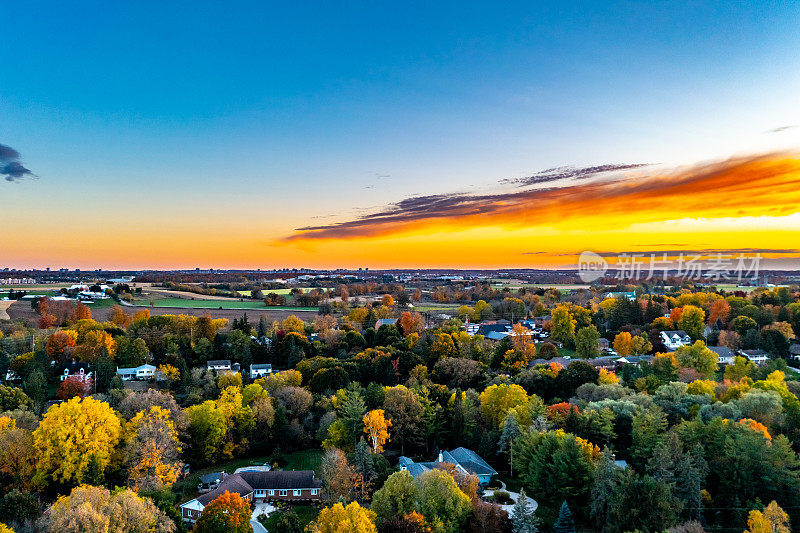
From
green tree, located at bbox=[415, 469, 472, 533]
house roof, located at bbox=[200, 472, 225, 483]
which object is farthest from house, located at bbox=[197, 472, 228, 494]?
green tree, located at bbox=[415, 469, 472, 533]

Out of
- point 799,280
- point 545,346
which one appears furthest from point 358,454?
point 799,280

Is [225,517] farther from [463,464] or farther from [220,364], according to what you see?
[220,364]

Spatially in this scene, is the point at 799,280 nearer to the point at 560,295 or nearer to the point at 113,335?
the point at 560,295

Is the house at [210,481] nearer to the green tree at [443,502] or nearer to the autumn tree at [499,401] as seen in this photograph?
the green tree at [443,502]

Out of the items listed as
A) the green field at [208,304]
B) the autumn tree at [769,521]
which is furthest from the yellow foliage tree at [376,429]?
the green field at [208,304]

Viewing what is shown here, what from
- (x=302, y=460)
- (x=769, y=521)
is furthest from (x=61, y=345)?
(x=769, y=521)

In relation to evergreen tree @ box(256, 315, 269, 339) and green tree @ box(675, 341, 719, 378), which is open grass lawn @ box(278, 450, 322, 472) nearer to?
evergreen tree @ box(256, 315, 269, 339)
